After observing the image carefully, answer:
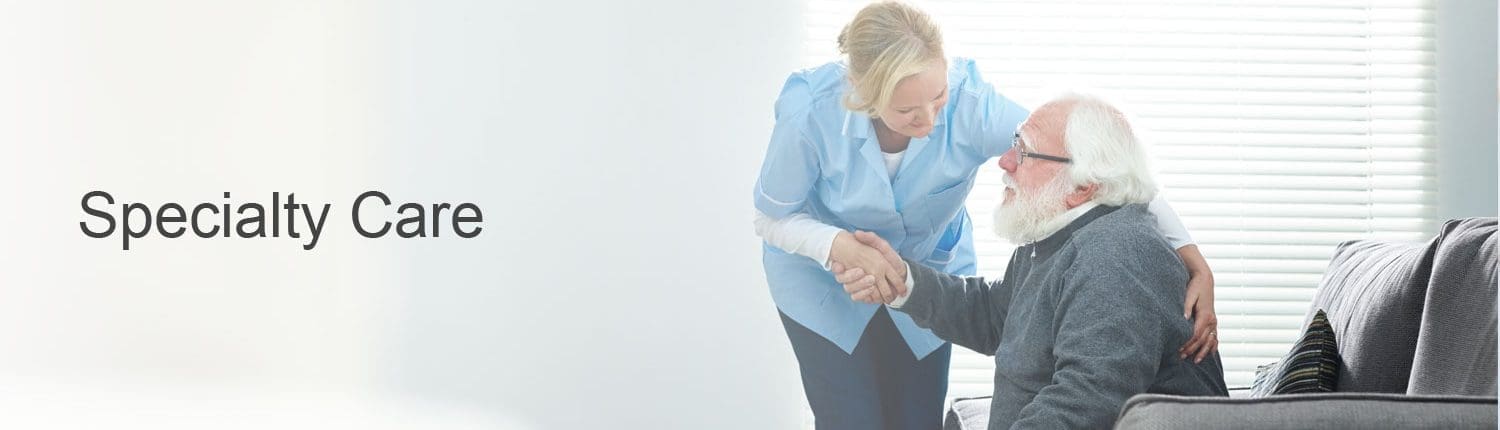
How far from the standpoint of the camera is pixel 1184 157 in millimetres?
3244

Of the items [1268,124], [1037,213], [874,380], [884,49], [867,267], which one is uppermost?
[884,49]

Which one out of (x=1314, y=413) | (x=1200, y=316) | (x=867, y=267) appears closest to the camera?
(x=1314, y=413)

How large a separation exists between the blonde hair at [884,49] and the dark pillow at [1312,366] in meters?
0.92

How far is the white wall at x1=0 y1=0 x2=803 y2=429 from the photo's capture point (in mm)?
3045

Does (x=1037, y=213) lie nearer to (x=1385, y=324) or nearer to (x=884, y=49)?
(x=1385, y=324)

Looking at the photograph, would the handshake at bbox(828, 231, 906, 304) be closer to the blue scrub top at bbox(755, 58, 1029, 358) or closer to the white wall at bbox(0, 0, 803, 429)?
the blue scrub top at bbox(755, 58, 1029, 358)

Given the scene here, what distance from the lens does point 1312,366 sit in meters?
1.96

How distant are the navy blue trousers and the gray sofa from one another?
0.96 m

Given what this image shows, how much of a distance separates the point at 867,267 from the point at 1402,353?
3.29ft

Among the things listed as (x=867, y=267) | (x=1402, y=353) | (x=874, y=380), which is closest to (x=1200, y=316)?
(x=1402, y=353)

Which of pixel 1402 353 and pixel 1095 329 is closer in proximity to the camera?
pixel 1095 329

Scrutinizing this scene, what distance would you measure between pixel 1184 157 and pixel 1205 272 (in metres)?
1.34

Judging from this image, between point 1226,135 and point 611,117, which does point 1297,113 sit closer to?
point 1226,135

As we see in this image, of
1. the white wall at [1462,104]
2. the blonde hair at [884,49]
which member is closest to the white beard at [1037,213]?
the blonde hair at [884,49]
